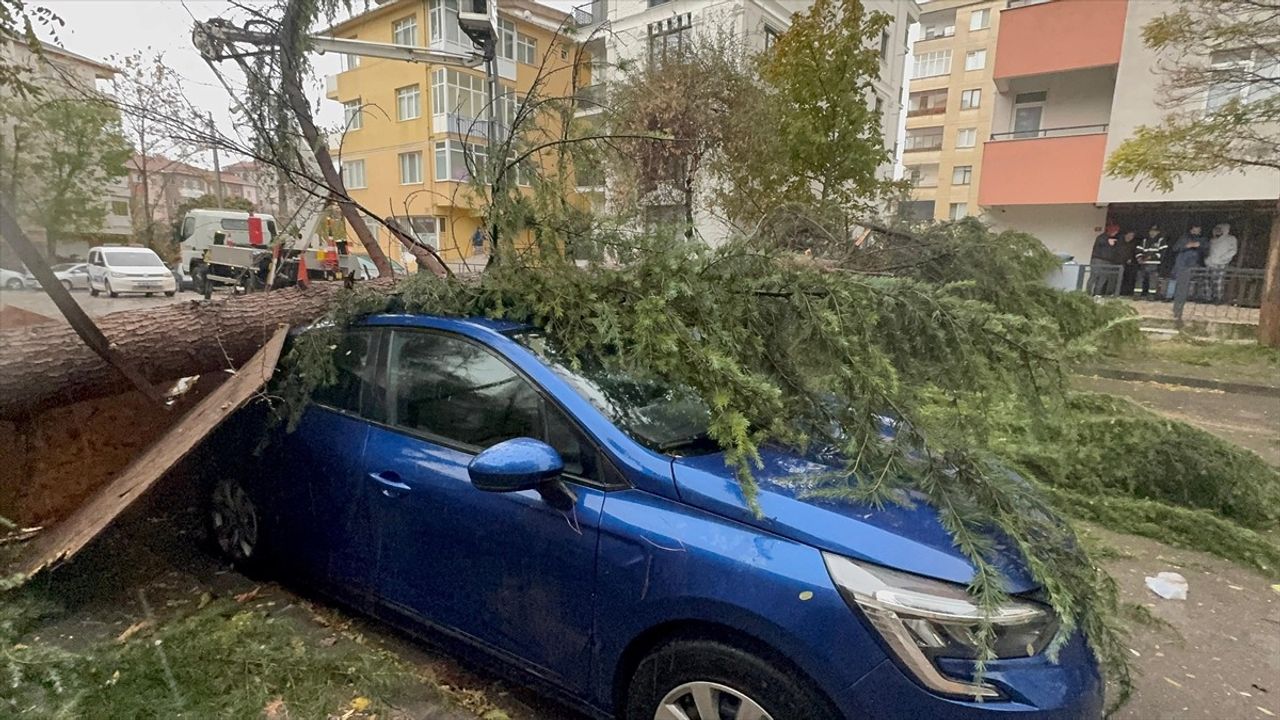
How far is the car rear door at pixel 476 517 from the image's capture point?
2186mm

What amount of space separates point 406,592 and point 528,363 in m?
1.08

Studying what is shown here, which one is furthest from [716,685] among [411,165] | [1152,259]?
[411,165]

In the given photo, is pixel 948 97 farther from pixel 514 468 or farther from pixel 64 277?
pixel 514 468

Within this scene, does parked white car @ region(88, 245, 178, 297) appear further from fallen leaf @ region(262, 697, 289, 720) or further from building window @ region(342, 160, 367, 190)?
fallen leaf @ region(262, 697, 289, 720)

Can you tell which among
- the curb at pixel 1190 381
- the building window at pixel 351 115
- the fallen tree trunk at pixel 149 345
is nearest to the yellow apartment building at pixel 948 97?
the curb at pixel 1190 381

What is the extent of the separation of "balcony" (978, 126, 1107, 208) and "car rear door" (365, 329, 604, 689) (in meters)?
20.3

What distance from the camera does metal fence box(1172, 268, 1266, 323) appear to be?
1177 cm

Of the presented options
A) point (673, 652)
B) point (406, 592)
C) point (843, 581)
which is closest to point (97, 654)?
point (406, 592)

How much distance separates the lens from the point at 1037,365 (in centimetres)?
251

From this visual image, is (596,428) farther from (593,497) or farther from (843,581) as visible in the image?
(843,581)

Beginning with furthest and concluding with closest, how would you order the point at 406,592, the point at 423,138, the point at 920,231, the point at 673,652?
the point at 423,138
the point at 920,231
the point at 406,592
the point at 673,652

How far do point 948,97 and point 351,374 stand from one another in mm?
47354

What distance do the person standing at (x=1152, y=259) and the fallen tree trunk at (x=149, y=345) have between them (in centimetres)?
1863

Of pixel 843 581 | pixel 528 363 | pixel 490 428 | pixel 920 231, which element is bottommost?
pixel 843 581
